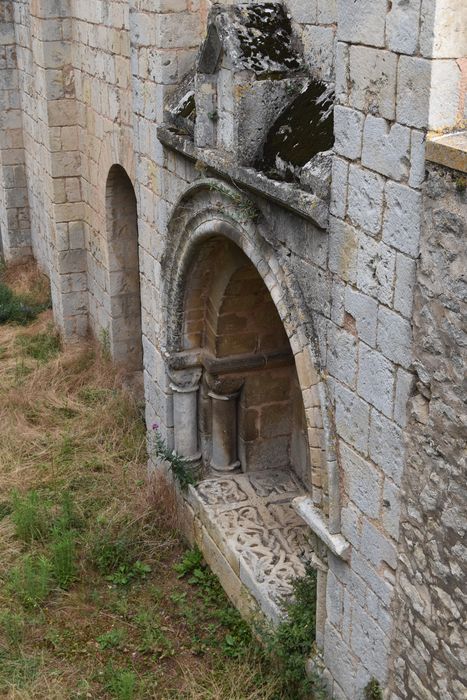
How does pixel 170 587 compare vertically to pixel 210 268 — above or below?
below

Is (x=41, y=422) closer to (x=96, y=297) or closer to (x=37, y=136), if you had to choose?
(x=96, y=297)

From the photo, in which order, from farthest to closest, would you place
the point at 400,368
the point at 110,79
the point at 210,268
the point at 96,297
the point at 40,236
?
1. the point at 40,236
2. the point at 96,297
3. the point at 110,79
4. the point at 210,268
5. the point at 400,368

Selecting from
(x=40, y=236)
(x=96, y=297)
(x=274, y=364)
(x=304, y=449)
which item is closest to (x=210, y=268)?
(x=274, y=364)

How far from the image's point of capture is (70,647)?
18.7ft

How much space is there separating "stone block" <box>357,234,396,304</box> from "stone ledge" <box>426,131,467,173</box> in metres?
0.50

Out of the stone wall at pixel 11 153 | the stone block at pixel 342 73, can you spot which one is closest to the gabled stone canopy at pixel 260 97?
the stone block at pixel 342 73

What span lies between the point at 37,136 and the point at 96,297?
2371mm

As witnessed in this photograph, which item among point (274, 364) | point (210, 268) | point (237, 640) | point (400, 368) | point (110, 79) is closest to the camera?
point (400, 368)

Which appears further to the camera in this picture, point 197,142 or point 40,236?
point 40,236

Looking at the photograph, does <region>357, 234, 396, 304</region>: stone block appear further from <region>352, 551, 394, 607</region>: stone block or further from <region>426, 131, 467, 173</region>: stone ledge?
<region>352, 551, 394, 607</region>: stone block

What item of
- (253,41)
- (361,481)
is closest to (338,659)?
(361,481)

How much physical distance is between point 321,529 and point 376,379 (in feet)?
3.20

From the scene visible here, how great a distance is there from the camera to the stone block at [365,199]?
3600mm

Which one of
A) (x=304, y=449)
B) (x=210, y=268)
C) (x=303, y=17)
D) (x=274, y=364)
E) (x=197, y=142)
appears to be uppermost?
(x=303, y=17)
